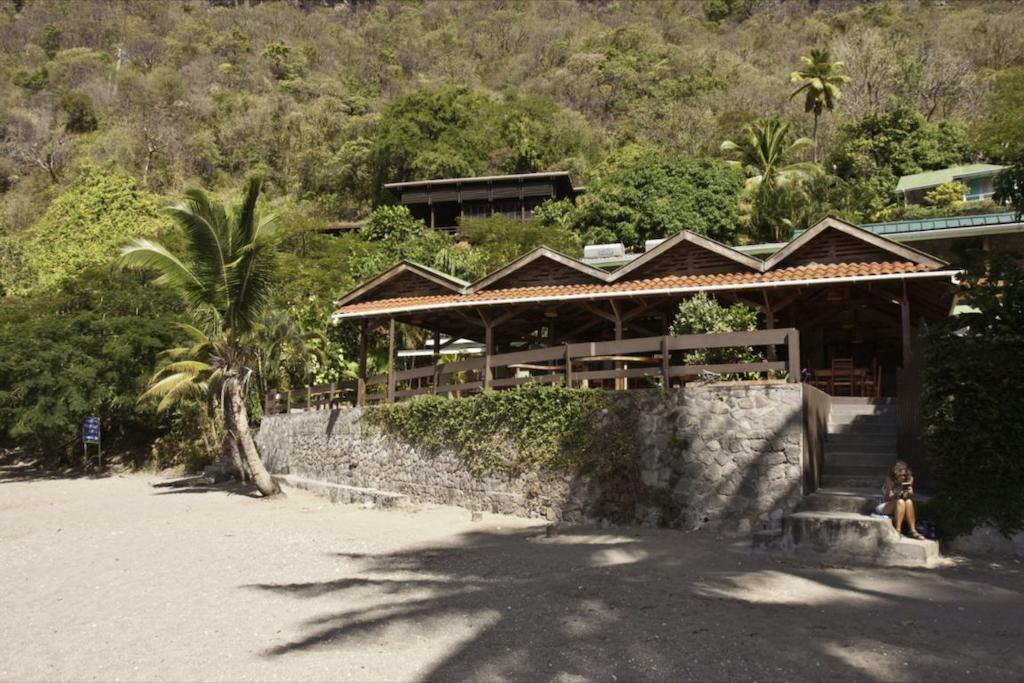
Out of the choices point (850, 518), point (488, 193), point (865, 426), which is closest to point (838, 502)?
point (850, 518)

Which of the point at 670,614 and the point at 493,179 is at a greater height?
the point at 493,179

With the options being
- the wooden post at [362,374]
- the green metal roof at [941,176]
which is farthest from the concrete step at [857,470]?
the green metal roof at [941,176]

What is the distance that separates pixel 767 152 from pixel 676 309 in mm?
30496

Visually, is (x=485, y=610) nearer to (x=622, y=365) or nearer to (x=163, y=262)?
(x=622, y=365)

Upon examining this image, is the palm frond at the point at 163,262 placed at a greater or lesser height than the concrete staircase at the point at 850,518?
greater

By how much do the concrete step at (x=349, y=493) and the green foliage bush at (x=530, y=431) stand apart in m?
1.19

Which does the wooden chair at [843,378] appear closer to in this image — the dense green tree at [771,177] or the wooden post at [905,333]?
the wooden post at [905,333]

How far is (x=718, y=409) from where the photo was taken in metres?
12.0

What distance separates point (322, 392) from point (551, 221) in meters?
22.7

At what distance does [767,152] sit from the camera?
4406 cm

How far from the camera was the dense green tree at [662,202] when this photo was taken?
3697 centimetres

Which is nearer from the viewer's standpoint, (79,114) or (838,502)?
(838,502)

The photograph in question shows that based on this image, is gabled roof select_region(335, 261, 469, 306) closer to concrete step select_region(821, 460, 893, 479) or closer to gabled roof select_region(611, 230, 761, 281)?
gabled roof select_region(611, 230, 761, 281)

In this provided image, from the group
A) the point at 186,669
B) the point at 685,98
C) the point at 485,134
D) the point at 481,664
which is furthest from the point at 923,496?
the point at 685,98
